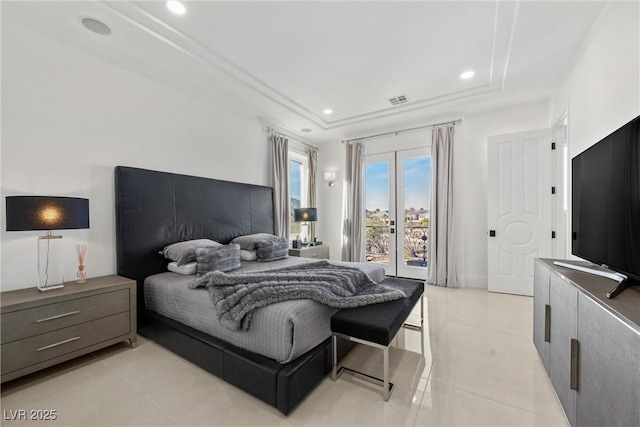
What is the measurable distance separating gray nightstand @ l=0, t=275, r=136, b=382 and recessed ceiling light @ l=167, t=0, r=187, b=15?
2281mm

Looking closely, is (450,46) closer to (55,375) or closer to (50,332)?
(50,332)

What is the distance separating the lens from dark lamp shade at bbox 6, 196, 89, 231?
1829mm

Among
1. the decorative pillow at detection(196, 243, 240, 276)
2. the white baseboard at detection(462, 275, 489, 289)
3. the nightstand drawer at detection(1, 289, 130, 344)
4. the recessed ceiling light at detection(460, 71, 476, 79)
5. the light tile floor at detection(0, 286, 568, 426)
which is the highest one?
the recessed ceiling light at detection(460, 71, 476, 79)

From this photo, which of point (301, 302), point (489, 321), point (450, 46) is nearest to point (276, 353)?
point (301, 302)

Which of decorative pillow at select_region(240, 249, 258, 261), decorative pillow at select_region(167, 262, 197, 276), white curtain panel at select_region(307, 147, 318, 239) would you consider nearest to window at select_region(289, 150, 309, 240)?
white curtain panel at select_region(307, 147, 318, 239)

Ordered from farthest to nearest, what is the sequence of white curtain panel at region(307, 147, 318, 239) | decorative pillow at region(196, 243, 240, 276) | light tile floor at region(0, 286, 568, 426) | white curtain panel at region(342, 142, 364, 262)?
white curtain panel at region(307, 147, 318, 239) → white curtain panel at region(342, 142, 364, 262) → decorative pillow at region(196, 243, 240, 276) → light tile floor at region(0, 286, 568, 426)

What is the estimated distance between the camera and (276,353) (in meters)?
1.62

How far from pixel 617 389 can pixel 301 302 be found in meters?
1.47

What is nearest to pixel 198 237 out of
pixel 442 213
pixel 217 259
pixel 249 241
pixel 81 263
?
pixel 249 241

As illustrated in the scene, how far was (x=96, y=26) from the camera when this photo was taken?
2.21 m

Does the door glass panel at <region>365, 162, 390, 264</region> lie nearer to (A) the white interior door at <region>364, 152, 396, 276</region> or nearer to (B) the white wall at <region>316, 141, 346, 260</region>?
(A) the white interior door at <region>364, 152, 396, 276</region>

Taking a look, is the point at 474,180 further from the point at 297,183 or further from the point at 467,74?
the point at 297,183

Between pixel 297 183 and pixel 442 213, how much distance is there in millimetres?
2741

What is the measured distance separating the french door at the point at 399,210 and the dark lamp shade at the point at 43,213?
13.8ft
